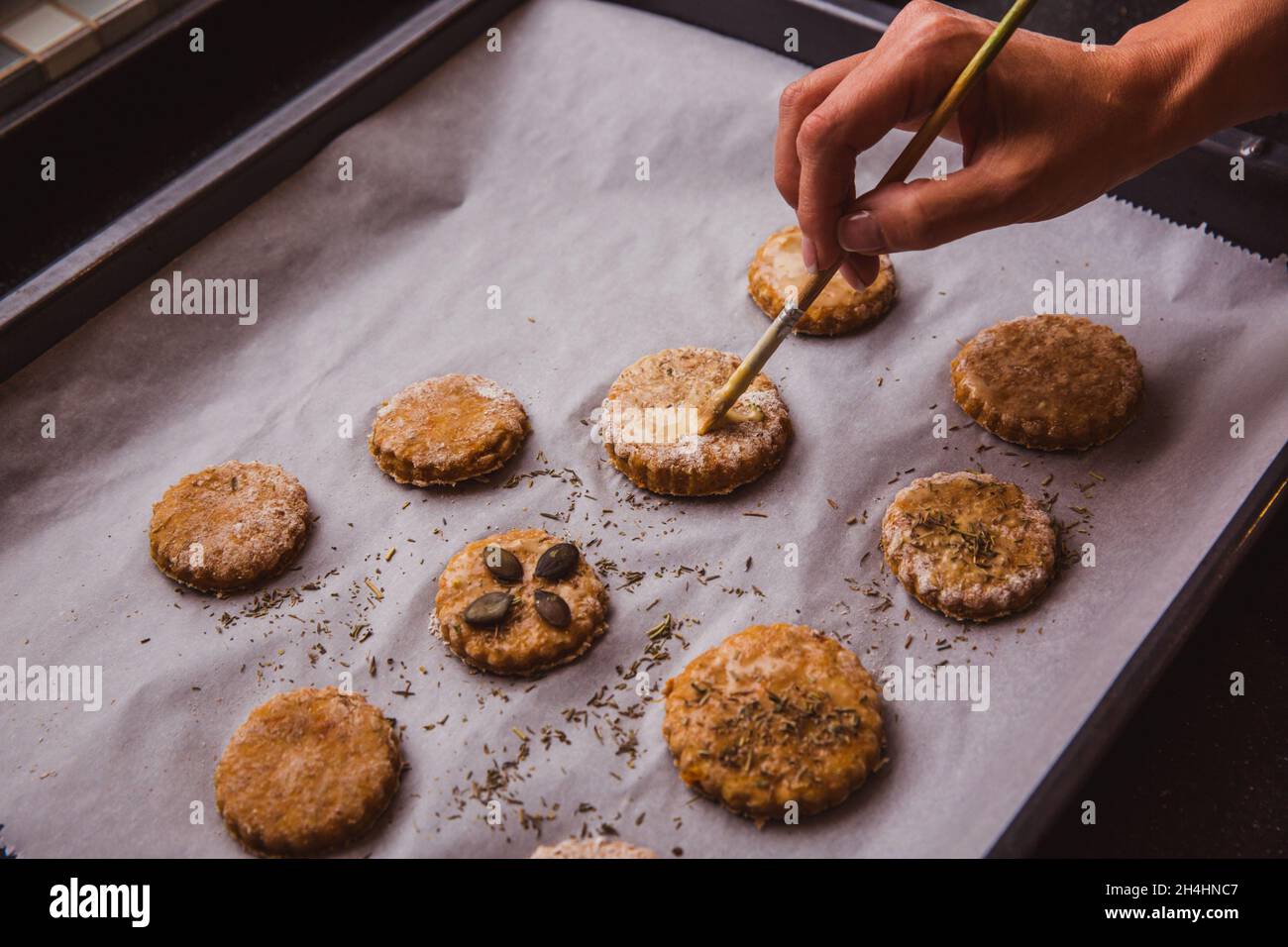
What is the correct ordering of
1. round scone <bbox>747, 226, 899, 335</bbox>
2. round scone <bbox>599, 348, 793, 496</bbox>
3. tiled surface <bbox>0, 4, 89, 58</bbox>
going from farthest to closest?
tiled surface <bbox>0, 4, 89, 58</bbox>, round scone <bbox>747, 226, 899, 335</bbox>, round scone <bbox>599, 348, 793, 496</bbox>

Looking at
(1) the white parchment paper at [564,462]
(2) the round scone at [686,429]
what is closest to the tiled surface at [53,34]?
(1) the white parchment paper at [564,462]

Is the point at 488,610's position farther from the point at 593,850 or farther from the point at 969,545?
the point at 969,545

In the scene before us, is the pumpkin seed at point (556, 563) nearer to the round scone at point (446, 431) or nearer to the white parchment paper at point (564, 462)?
the white parchment paper at point (564, 462)

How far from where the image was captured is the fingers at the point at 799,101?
7.91 ft

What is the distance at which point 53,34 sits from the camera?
10.1 feet

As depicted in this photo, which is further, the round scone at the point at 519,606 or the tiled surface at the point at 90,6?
the tiled surface at the point at 90,6

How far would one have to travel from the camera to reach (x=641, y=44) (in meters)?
3.56

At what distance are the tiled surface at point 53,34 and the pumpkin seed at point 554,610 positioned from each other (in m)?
2.05

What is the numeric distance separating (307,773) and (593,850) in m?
0.59

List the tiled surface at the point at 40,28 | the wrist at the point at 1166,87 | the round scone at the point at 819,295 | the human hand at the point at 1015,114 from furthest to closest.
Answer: the tiled surface at the point at 40,28 < the round scone at the point at 819,295 < the wrist at the point at 1166,87 < the human hand at the point at 1015,114

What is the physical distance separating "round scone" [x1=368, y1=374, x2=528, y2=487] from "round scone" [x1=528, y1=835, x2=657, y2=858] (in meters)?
0.96

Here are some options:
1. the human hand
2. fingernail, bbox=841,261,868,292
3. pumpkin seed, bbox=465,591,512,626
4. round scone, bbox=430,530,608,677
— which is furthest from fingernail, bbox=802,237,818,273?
pumpkin seed, bbox=465,591,512,626

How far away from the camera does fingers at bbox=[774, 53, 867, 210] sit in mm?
2410

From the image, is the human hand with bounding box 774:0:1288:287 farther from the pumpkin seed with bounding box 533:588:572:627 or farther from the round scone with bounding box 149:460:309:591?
the round scone with bounding box 149:460:309:591
